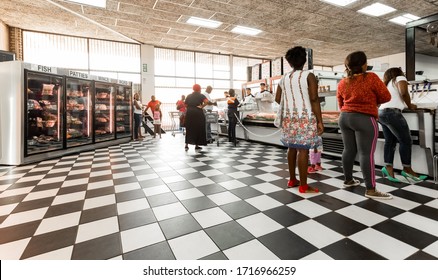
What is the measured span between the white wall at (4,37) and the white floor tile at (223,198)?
8769mm

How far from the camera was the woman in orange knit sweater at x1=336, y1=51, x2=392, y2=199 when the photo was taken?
7.13 feet

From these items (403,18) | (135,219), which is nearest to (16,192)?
(135,219)

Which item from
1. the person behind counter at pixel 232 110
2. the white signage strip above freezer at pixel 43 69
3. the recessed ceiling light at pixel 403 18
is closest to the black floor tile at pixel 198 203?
the person behind counter at pixel 232 110

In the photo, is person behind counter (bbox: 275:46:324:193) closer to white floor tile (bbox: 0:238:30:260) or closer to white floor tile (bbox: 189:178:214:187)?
white floor tile (bbox: 189:178:214:187)

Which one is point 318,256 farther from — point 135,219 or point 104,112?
point 104,112

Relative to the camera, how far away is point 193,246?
1.52m

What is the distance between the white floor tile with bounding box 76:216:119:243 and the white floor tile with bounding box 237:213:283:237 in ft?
3.21

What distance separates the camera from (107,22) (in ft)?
24.0

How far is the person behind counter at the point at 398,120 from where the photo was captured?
2682 mm

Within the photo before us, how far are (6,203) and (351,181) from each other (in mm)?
3605

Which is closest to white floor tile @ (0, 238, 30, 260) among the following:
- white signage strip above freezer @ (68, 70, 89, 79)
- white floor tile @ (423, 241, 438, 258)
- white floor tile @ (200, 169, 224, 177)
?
white floor tile @ (200, 169, 224, 177)

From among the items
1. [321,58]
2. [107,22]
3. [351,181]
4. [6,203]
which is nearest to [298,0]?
[351,181]

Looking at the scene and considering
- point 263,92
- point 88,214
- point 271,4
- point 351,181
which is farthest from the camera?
point 271,4
